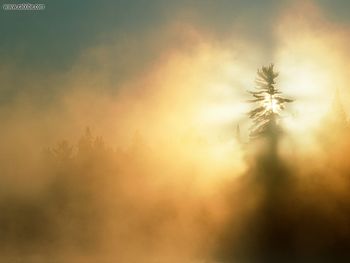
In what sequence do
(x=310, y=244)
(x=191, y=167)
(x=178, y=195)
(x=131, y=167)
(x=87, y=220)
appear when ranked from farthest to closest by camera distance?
(x=131, y=167) → (x=87, y=220) → (x=191, y=167) → (x=178, y=195) → (x=310, y=244)

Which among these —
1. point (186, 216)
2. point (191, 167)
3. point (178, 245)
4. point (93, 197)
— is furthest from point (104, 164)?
point (178, 245)

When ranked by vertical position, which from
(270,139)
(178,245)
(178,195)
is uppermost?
(270,139)

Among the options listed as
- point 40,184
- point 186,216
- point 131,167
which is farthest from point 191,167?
point 40,184

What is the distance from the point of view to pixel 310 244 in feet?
102

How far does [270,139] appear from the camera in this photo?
116ft

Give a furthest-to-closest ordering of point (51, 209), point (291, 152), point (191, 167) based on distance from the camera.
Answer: point (51, 209), point (191, 167), point (291, 152)

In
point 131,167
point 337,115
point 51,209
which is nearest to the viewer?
point 337,115

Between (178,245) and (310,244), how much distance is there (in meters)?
8.32

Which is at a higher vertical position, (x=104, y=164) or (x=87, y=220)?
(x=104, y=164)

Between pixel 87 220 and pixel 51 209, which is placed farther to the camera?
pixel 51 209

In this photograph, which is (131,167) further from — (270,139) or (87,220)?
(270,139)

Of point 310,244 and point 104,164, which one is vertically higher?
point 104,164

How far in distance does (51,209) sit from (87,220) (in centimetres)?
564

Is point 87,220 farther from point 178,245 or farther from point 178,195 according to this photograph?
point 178,245
